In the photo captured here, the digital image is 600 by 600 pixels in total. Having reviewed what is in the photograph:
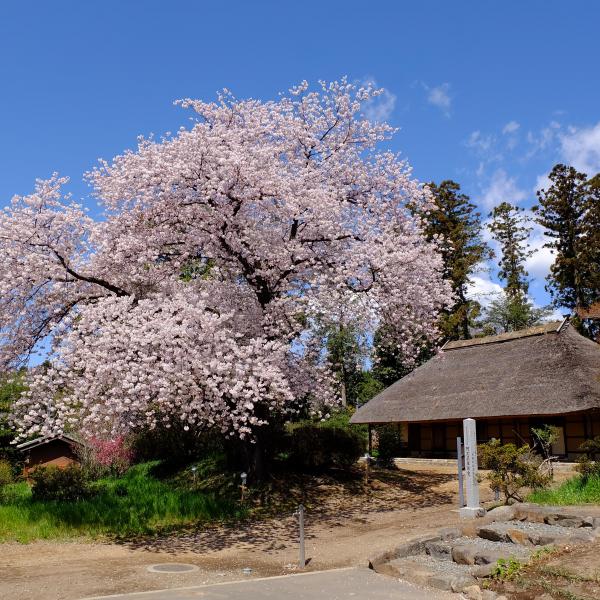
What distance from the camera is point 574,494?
12.7m

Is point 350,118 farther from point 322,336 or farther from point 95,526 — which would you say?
point 95,526

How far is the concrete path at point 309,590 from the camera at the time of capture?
26.4ft

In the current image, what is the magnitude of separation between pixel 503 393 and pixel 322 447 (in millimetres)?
7635

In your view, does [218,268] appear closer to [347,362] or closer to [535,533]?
[535,533]

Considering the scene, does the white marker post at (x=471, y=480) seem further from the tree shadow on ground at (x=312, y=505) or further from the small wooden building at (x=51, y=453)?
the small wooden building at (x=51, y=453)

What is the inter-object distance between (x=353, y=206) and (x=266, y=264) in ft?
11.4

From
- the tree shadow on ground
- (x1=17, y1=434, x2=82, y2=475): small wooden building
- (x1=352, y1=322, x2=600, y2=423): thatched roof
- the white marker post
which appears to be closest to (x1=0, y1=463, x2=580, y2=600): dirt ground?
the tree shadow on ground

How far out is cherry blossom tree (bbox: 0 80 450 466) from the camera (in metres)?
13.1

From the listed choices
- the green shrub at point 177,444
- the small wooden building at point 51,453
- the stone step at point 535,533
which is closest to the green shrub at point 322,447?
the green shrub at point 177,444

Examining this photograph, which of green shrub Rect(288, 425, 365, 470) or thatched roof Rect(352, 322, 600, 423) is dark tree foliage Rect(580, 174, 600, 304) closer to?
thatched roof Rect(352, 322, 600, 423)

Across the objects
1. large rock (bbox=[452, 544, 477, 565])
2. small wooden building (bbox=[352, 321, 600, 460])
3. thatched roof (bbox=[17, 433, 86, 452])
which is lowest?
large rock (bbox=[452, 544, 477, 565])

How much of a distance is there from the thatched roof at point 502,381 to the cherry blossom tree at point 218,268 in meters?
7.57

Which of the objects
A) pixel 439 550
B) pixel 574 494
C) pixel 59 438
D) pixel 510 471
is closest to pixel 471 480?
pixel 510 471

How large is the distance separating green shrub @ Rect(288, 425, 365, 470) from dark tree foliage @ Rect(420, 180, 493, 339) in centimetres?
1677
